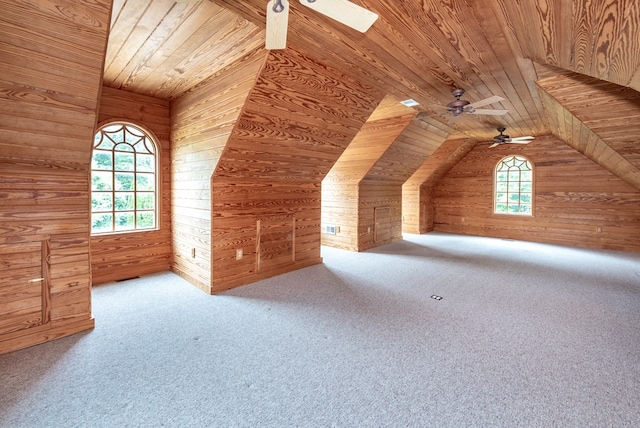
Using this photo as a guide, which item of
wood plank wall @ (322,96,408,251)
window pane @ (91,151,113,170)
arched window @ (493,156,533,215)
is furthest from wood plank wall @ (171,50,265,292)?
arched window @ (493,156,533,215)

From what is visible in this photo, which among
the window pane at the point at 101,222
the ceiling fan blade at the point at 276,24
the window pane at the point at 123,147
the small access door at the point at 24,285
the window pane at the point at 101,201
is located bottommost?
the small access door at the point at 24,285

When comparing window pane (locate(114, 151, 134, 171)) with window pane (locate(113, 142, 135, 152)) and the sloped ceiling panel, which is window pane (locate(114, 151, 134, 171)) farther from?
the sloped ceiling panel

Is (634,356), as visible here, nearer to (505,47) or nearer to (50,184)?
(505,47)

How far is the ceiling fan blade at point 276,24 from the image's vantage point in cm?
143

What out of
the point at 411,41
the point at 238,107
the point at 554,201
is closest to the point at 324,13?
the point at 411,41

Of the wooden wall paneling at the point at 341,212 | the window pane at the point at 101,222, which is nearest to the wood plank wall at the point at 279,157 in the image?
the wooden wall paneling at the point at 341,212

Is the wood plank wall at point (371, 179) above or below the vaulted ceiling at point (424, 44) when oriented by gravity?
below

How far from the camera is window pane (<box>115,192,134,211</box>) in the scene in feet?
12.6

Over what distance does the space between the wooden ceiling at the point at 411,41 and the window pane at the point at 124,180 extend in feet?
3.62

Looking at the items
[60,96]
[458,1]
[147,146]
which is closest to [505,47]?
[458,1]

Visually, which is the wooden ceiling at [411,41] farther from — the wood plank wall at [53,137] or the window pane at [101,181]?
the window pane at [101,181]

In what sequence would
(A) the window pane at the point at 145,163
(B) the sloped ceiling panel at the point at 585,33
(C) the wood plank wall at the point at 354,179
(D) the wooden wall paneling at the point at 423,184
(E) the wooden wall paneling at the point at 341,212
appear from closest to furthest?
1. (B) the sloped ceiling panel at the point at 585,33
2. (A) the window pane at the point at 145,163
3. (C) the wood plank wall at the point at 354,179
4. (E) the wooden wall paneling at the point at 341,212
5. (D) the wooden wall paneling at the point at 423,184

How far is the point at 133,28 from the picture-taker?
227 cm

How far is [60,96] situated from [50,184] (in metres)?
0.80
